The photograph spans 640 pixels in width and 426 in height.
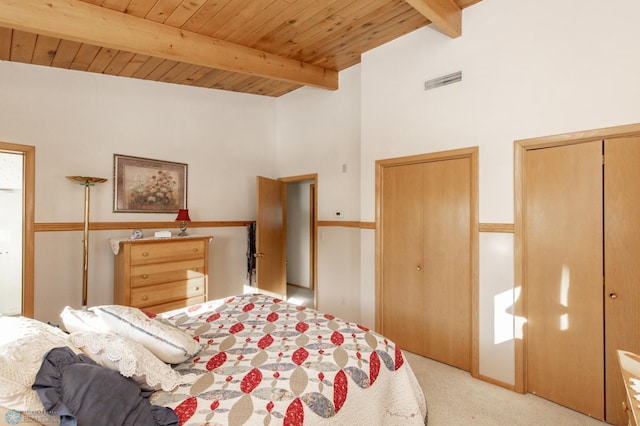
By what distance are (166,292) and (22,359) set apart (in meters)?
2.54

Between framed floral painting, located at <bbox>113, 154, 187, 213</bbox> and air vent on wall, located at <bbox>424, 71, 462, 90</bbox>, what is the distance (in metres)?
3.06

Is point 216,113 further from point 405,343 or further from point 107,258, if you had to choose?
point 405,343

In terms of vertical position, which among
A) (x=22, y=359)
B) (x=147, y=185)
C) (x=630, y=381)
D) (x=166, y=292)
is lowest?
(x=166, y=292)

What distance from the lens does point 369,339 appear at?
2.04 meters

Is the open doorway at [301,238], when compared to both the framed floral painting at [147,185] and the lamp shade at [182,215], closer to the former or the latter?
the framed floral painting at [147,185]

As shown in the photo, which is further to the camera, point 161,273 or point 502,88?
point 161,273

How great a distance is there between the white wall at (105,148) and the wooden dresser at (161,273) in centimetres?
48

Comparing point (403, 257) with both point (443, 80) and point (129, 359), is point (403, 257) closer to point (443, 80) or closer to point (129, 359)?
point (443, 80)

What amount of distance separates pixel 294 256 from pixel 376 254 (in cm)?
322

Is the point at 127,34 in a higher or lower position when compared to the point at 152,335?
higher

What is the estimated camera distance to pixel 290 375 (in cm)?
160

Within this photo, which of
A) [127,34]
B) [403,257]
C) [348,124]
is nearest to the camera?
[127,34]

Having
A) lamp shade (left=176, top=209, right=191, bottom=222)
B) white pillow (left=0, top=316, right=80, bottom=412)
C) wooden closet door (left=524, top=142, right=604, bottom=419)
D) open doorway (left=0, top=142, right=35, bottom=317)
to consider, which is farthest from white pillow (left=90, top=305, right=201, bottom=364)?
open doorway (left=0, top=142, right=35, bottom=317)

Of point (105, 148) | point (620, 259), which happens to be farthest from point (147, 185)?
point (620, 259)
